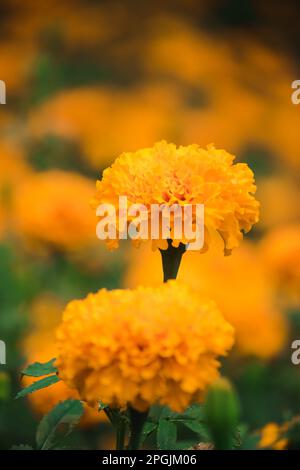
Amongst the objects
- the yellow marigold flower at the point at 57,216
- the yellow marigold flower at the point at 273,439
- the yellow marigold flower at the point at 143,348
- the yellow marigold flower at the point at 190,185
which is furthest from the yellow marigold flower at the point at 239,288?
the yellow marigold flower at the point at 143,348

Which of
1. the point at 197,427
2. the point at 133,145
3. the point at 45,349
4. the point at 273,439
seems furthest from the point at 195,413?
the point at 133,145

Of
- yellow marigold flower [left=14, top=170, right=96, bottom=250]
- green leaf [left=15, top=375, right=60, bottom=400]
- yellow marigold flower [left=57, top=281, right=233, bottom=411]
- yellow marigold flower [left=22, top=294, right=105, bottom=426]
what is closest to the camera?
yellow marigold flower [left=57, top=281, right=233, bottom=411]

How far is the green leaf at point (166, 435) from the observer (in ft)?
2.32

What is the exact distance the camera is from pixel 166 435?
71 centimetres

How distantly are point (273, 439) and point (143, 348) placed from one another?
0.27m

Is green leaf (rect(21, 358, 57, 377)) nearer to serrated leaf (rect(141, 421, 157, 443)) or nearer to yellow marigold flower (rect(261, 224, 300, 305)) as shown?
serrated leaf (rect(141, 421, 157, 443))

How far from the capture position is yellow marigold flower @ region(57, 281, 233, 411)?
1.89 feet

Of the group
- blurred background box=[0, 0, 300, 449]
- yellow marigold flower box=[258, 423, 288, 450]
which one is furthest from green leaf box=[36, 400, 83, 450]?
blurred background box=[0, 0, 300, 449]

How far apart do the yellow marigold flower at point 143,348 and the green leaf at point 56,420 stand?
18 cm

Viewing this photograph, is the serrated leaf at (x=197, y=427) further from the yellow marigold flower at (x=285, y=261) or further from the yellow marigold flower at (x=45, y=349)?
the yellow marigold flower at (x=285, y=261)

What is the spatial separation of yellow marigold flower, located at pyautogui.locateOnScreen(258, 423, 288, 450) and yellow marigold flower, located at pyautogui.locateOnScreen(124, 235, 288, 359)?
1.84 feet

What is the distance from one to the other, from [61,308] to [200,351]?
2.94ft

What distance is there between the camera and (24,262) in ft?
5.00

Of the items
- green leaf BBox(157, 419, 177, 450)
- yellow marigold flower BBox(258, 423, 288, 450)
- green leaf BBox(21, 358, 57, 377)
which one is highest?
green leaf BBox(21, 358, 57, 377)
